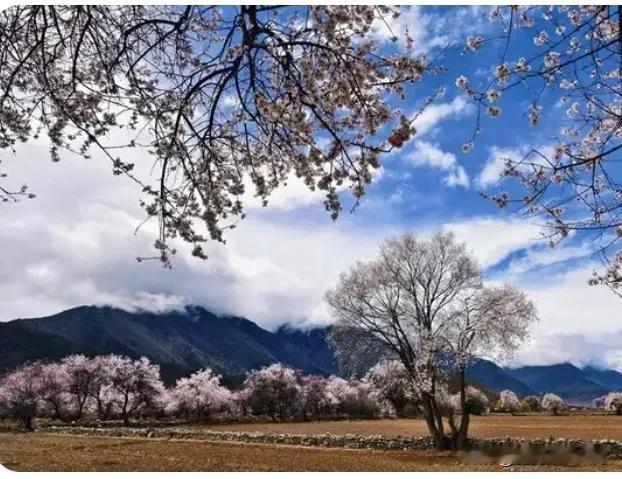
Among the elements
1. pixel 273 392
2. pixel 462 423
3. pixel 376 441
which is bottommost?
pixel 376 441

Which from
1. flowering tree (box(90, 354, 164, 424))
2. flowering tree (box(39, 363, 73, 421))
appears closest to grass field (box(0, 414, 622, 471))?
flowering tree (box(39, 363, 73, 421))

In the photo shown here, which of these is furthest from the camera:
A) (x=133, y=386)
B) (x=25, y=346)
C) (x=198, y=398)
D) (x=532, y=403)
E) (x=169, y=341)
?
(x=169, y=341)

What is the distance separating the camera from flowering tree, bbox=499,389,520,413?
94.4 ft

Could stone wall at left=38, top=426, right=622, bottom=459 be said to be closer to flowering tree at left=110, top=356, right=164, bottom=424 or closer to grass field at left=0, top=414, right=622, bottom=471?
grass field at left=0, top=414, right=622, bottom=471

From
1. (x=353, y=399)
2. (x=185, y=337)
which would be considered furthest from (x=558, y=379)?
(x=185, y=337)

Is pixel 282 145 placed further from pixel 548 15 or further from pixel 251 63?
pixel 548 15

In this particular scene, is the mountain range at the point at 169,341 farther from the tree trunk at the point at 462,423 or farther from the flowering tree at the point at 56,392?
the tree trunk at the point at 462,423

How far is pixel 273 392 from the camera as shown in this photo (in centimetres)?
4047

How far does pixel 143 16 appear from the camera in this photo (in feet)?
14.9

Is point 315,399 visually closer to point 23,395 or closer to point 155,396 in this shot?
point 155,396

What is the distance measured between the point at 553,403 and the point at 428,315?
20138mm

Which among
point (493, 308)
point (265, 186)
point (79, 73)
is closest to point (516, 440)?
point (493, 308)

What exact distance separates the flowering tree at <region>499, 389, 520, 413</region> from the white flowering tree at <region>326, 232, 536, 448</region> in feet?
52.2

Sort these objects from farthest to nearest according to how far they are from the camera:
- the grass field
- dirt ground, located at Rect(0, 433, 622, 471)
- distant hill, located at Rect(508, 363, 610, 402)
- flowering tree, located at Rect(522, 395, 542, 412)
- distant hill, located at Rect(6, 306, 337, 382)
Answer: distant hill, located at Rect(6, 306, 337, 382)
flowering tree, located at Rect(522, 395, 542, 412)
distant hill, located at Rect(508, 363, 610, 402)
the grass field
dirt ground, located at Rect(0, 433, 622, 471)
